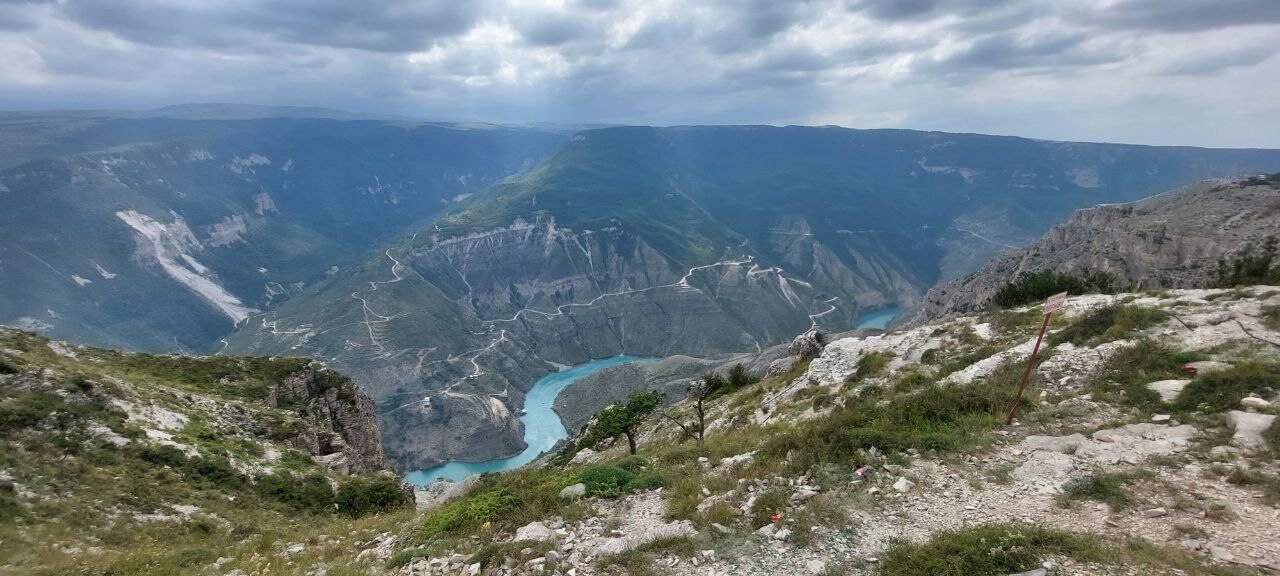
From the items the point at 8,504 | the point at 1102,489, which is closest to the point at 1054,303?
the point at 1102,489

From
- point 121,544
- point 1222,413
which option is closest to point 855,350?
point 1222,413

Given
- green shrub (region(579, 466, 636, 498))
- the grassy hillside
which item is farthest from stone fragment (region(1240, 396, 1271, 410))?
the grassy hillside

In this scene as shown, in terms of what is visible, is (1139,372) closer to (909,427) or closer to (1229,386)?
(1229,386)

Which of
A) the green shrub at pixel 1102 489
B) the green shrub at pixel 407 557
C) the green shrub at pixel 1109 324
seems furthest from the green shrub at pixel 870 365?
the green shrub at pixel 407 557

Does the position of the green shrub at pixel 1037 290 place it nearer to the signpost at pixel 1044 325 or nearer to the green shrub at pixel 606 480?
the signpost at pixel 1044 325

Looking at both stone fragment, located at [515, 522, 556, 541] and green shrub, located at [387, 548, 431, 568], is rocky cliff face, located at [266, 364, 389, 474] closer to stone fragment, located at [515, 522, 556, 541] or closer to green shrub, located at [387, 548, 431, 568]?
green shrub, located at [387, 548, 431, 568]

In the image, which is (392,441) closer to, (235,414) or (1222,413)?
(235,414)
